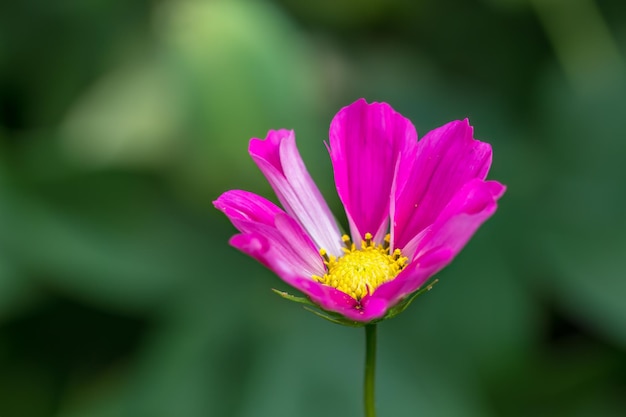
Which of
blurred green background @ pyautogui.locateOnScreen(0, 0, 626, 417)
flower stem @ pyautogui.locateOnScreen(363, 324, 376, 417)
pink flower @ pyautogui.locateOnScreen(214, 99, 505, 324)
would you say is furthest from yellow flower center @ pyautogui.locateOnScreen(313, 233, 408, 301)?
blurred green background @ pyautogui.locateOnScreen(0, 0, 626, 417)

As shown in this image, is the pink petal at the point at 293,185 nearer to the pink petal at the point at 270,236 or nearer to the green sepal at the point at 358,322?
the pink petal at the point at 270,236

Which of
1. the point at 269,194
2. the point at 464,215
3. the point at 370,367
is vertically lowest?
the point at 370,367

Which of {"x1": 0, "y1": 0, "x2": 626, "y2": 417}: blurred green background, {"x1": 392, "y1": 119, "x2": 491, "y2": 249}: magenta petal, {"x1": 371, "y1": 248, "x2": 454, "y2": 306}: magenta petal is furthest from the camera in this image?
{"x1": 0, "y1": 0, "x2": 626, "y2": 417}: blurred green background

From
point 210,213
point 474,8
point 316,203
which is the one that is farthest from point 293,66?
point 316,203

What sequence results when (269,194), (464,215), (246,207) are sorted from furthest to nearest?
(269,194) → (246,207) → (464,215)

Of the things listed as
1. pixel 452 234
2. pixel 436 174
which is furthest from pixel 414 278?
pixel 436 174

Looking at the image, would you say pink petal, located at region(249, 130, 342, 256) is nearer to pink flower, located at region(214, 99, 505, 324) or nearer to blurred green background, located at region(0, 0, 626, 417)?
pink flower, located at region(214, 99, 505, 324)

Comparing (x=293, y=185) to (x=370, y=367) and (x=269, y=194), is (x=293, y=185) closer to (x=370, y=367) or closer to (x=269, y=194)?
(x=370, y=367)
